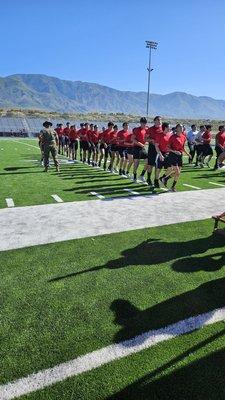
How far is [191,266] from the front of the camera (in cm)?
621

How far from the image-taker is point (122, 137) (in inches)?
626

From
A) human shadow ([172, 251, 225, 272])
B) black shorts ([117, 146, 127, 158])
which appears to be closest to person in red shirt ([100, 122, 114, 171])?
black shorts ([117, 146, 127, 158])

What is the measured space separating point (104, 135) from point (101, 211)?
8.12m

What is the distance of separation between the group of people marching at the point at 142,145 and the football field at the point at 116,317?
2236 millimetres

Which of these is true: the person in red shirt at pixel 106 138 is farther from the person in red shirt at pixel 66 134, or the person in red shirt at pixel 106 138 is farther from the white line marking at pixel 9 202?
the white line marking at pixel 9 202

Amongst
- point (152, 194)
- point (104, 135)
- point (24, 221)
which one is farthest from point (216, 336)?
point (104, 135)

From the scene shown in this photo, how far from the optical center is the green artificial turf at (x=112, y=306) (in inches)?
144

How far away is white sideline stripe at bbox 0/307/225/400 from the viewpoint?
353 cm

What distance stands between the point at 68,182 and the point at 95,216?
525 cm

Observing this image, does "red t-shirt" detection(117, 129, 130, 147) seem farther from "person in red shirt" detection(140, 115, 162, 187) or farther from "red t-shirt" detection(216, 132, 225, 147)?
"red t-shirt" detection(216, 132, 225, 147)

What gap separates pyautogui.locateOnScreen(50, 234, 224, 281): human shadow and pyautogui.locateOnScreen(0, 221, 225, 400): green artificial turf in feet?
0.06

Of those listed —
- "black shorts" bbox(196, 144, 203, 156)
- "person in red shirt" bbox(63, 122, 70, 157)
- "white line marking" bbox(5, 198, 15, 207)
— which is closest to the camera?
"white line marking" bbox(5, 198, 15, 207)

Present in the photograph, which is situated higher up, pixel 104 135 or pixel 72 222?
pixel 104 135

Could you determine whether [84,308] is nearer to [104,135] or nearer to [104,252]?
[104,252]
